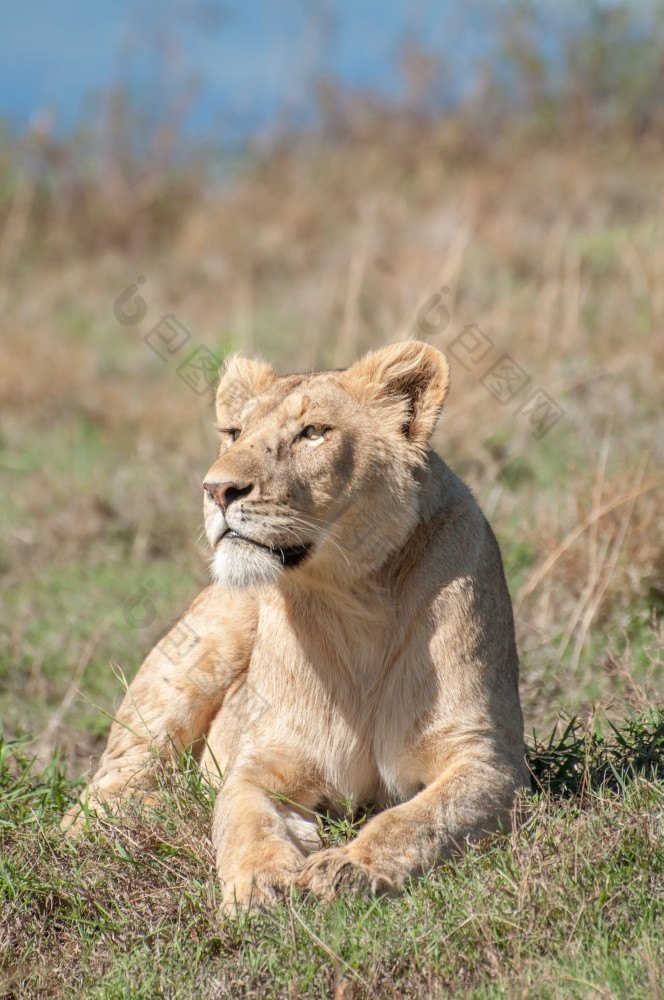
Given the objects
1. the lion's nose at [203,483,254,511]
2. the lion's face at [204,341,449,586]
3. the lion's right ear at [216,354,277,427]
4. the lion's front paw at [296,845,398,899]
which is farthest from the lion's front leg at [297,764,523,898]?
the lion's right ear at [216,354,277,427]

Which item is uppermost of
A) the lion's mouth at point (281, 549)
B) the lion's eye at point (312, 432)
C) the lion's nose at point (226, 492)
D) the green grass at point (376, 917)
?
the lion's nose at point (226, 492)

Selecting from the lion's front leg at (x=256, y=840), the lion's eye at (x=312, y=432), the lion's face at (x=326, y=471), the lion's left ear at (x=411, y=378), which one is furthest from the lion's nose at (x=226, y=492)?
the lion's front leg at (x=256, y=840)

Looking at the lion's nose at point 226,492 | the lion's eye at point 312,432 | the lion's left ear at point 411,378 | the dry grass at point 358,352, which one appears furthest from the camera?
the dry grass at point 358,352

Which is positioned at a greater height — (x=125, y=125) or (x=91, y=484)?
(x=125, y=125)

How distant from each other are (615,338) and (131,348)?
447 centimetres

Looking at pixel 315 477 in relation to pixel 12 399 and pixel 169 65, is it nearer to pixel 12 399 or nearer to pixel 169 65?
pixel 12 399

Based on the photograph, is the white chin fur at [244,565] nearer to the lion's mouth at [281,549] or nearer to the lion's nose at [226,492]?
the lion's mouth at [281,549]

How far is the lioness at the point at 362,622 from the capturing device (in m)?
3.12

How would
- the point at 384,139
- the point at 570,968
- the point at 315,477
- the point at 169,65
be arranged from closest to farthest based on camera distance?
the point at 570,968
the point at 315,477
the point at 169,65
the point at 384,139

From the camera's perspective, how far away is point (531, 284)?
966cm

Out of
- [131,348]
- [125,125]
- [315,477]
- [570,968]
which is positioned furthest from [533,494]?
[125,125]

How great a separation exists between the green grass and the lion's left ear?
106 cm

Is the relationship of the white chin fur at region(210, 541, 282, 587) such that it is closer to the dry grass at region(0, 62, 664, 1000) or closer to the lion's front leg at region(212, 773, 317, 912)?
the lion's front leg at region(212, 773, 317, 912)

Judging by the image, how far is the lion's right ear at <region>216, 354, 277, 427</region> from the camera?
12.5 ft
